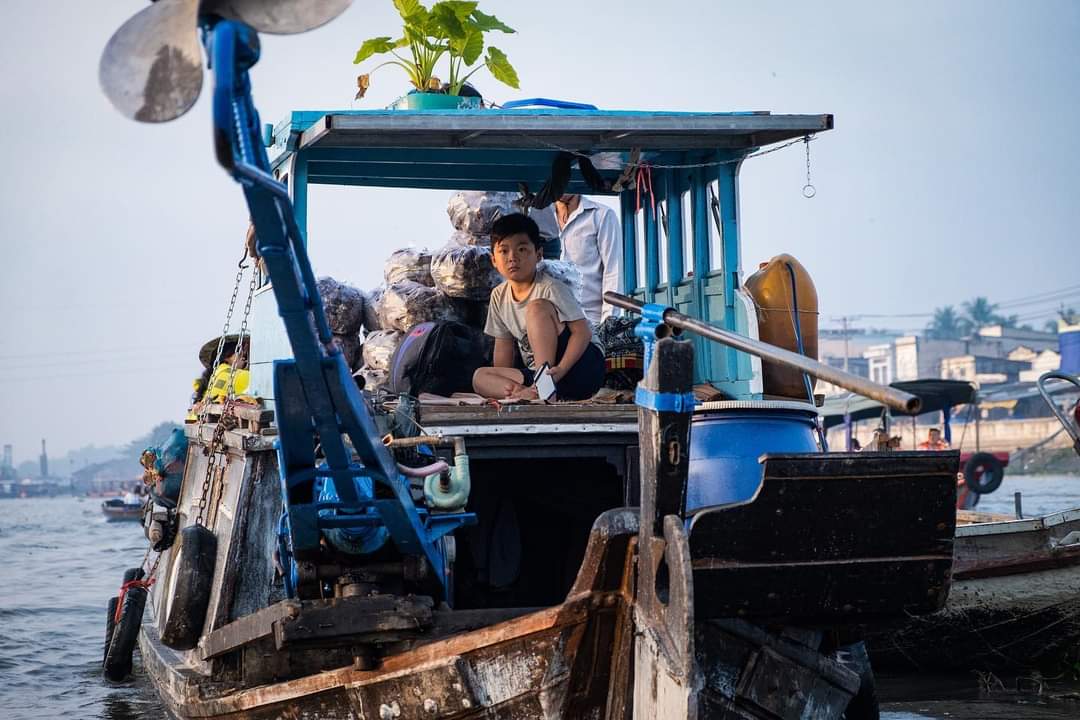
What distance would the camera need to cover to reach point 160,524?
730cm

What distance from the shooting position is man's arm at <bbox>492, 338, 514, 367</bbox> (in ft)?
21.9

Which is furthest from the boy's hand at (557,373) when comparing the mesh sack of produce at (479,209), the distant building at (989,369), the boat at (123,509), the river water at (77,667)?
the distant building at (989,369)

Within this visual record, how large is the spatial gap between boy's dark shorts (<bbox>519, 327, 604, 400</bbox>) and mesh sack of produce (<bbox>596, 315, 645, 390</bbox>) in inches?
2.8

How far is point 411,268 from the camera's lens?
310 inches

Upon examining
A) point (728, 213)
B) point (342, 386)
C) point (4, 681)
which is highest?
point (728, 213)

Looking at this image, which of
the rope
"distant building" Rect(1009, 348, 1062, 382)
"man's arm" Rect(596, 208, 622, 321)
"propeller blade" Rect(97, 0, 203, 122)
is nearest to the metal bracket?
"propeller blade" Rect(97, 0, 203, 122)

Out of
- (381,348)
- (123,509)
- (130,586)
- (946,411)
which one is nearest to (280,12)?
(381,348)

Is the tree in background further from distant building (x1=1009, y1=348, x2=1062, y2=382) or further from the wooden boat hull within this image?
the wooden boat hull

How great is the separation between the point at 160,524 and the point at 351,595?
111 inches

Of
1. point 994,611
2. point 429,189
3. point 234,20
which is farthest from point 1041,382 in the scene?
point 234,20

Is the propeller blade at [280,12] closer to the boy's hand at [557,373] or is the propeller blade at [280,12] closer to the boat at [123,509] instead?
the boy's hand at [557,373]

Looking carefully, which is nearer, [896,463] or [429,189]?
[896,463]

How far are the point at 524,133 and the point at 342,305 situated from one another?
8.27ft

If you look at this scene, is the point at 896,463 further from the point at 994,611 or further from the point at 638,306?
the point at 994,611
